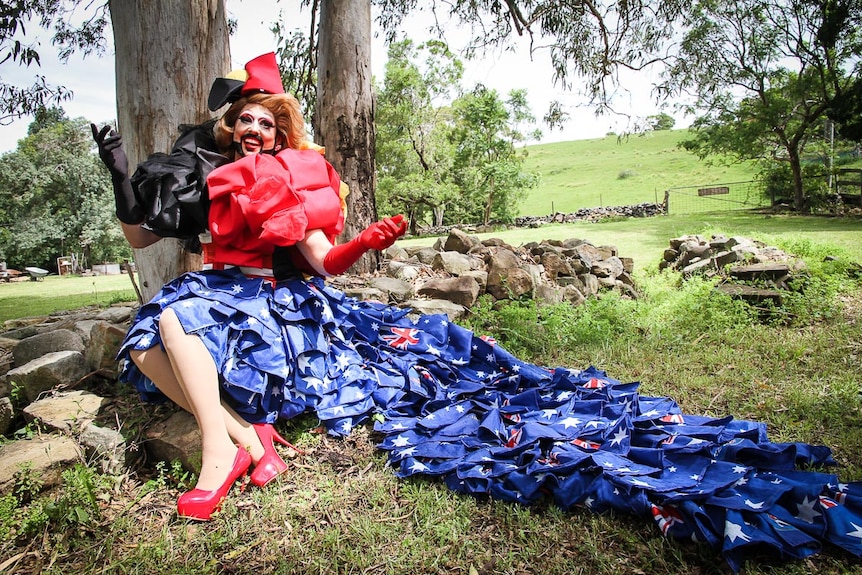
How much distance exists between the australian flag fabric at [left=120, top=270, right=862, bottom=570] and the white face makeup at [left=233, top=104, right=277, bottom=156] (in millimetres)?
617

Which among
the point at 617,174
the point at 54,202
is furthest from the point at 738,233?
the point at 54,202

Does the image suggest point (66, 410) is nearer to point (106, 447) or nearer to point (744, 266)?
point (106, 447)

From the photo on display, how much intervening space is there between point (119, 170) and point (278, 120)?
0.74 m

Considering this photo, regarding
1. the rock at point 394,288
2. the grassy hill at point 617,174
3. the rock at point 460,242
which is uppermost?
the grassy hill at point 617,174

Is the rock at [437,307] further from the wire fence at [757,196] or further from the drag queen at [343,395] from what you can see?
the wire fence at [757,196]

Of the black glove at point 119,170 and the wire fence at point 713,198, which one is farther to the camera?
the wire fence at point 713,198

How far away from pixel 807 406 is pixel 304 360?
103 inches

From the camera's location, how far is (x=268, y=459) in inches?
84.8

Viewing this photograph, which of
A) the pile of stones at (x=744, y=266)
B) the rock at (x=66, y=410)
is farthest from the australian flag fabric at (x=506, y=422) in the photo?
the pile of stones at (x=744, y=266)

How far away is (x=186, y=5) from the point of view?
2.61 metres

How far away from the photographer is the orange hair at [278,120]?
7.93 feet

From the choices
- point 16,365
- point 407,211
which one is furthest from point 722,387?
point 407,211

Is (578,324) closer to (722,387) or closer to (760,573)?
(722,387)

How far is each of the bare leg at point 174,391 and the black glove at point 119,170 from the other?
618 mm
